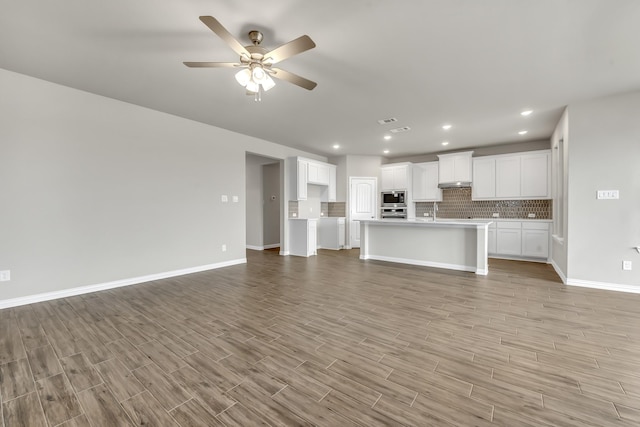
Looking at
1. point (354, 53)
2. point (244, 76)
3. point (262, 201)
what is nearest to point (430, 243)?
point (354, 53)

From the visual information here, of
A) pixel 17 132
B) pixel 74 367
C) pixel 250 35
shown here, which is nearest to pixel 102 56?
pixel 17 132

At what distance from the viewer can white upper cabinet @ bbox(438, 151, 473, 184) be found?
682cm

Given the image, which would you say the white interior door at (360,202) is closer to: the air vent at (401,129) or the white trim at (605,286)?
the air vent at (401,129)

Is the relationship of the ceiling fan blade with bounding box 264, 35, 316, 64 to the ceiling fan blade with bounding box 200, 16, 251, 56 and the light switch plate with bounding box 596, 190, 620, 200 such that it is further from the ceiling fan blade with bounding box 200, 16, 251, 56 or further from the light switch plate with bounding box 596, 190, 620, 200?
the light switch plate with bounding box 596, 190, 620, 200

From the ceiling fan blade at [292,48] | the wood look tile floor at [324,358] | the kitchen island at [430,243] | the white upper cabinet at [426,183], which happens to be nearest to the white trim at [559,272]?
the wood look tile floor at [324,358]

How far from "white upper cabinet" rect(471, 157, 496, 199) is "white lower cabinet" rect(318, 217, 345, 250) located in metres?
3.60

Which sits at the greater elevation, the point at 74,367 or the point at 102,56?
the point at 102,56

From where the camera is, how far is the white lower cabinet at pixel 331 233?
7781 millimetres

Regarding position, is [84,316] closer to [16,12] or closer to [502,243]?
[16,12]

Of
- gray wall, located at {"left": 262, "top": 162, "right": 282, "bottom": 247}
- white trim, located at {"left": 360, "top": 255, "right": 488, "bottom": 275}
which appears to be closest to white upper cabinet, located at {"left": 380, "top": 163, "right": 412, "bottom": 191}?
white trim, located at {"left": 360, "top": 255, "right": 488, "bottom": 275}

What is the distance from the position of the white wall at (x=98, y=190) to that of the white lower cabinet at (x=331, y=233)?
11.0 ft

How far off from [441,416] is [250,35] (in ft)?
10.6

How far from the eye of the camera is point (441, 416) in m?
1.50

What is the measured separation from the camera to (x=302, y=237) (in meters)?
6.73
